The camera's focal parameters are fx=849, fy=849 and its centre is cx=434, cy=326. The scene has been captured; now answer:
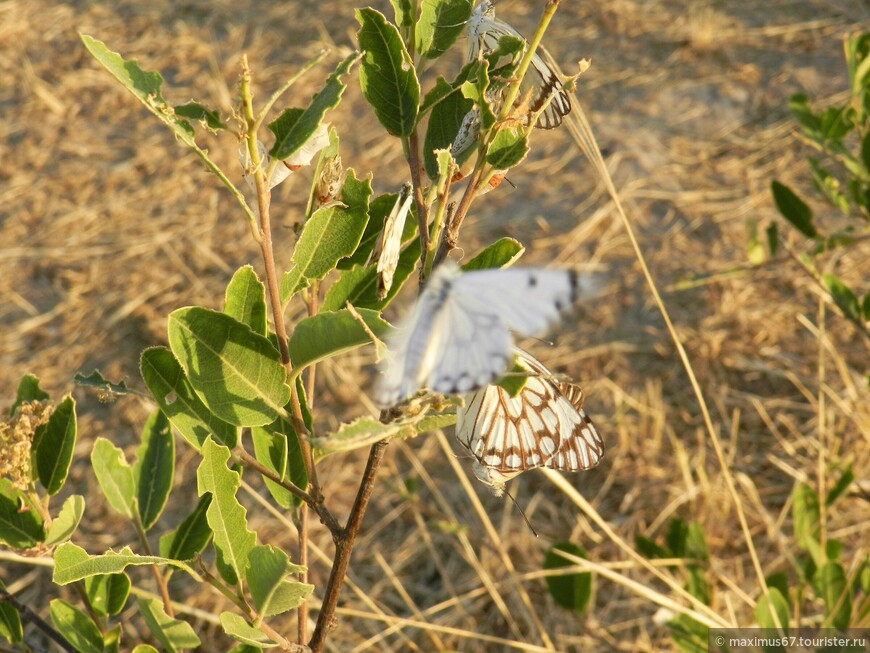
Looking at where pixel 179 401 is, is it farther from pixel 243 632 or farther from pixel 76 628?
pixel 76 628

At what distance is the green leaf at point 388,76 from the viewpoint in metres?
0.97

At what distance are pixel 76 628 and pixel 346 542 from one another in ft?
1.79

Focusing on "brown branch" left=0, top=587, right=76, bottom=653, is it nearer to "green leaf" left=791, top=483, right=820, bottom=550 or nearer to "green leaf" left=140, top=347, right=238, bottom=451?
"green leaf" left=140, top=347, right=238, bottom=451

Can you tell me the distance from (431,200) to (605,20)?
3908 mm

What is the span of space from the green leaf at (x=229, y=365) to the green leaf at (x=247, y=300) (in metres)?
0.06

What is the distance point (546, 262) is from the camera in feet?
11.0

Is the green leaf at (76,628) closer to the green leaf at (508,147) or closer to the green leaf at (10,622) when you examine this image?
the green leaf at (10,622)

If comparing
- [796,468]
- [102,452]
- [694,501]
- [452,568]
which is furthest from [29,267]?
[796,468]

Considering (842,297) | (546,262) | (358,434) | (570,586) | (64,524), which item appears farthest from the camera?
(546,262)

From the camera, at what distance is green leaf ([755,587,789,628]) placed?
1744mm

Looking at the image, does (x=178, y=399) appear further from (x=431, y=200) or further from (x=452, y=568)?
(x=452, y=568)

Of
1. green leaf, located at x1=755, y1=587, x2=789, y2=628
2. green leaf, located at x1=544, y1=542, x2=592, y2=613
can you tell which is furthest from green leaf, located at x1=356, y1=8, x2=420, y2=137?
green leaf, located at x1=544, y1=542, x2=592, y2=613

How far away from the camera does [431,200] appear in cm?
98

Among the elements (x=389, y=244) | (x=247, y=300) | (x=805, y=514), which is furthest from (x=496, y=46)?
(x=805, y=514)
